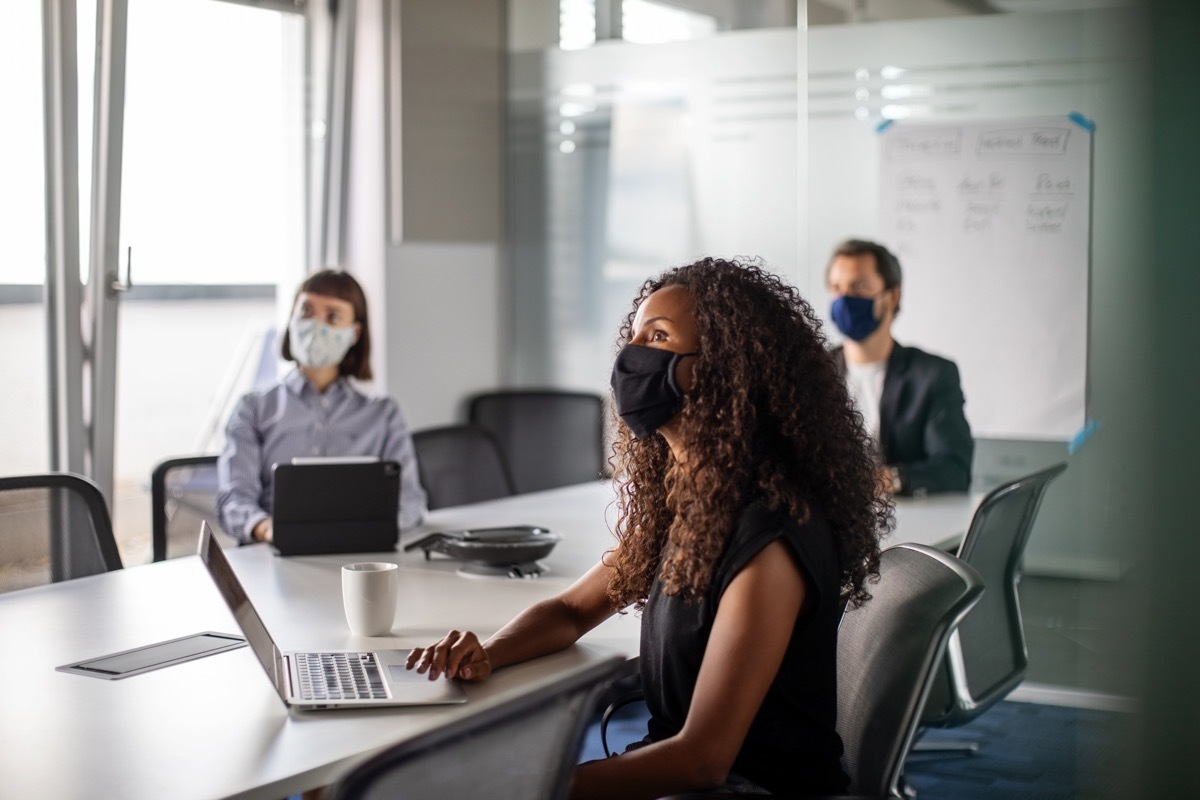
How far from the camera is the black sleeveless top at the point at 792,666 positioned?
5.67 ft

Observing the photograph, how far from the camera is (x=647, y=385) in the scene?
1901 mm

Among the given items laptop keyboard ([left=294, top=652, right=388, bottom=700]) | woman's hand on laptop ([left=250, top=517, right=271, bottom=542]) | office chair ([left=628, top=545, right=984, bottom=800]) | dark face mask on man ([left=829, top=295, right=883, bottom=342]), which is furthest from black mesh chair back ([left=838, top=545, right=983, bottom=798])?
dark face mask on man ([left=829, top=295, right=883, bottom=342])

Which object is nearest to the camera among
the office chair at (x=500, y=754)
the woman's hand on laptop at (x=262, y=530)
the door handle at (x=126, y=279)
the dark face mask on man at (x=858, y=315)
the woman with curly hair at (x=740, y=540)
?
the office chair at (x=500, y=754)

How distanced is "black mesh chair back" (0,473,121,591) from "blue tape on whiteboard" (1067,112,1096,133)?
255 cm

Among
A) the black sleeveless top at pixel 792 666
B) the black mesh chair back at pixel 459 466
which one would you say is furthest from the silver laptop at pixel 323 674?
the black mesh chair back at pixel 459 466

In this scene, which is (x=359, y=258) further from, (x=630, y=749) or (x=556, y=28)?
(x=630, y=749)

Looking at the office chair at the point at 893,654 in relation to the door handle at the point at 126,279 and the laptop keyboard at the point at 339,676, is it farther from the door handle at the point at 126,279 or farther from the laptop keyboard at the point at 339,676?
the door handle at the point at 126,279

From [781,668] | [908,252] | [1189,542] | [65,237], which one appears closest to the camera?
[1189,542]

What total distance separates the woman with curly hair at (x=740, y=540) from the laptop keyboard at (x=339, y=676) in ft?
0.27

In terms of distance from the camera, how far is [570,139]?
5367 mm

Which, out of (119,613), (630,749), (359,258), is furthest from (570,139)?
(630,749)

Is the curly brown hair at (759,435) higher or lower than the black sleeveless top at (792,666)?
higher

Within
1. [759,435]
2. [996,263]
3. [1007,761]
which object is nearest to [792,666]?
[759,435]

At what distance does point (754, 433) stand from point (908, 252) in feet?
8.89
